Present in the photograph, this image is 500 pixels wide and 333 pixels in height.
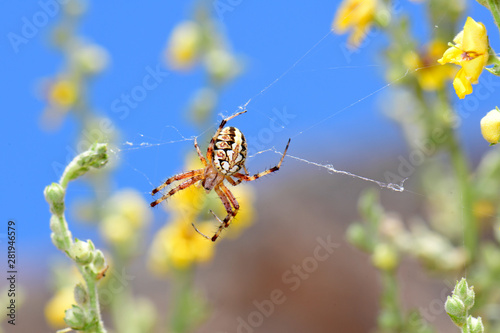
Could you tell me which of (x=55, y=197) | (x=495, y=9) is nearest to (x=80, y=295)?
(x=55, y=197)

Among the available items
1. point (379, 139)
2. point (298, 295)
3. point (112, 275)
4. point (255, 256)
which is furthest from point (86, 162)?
point (379, 139)

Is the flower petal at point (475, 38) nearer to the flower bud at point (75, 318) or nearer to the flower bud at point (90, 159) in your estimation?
the flower bud at point (90, 159)

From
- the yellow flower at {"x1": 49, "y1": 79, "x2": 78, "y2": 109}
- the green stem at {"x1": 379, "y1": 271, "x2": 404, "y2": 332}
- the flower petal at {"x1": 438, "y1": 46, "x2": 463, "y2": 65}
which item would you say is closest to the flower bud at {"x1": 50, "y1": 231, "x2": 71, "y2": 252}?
the flower petal at {"x1": 438, "y1": 46, "x2": 463, "y2": 65}

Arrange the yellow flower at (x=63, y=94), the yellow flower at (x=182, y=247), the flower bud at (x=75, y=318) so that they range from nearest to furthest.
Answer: the flower bud at (x=75, y=318) < the yellow flower at (x=182, y=247) < the yellow flower at (x=63, y=94)

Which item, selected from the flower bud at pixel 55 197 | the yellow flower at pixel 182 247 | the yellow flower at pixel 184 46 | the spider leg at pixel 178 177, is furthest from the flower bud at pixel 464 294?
the yellow flower at pixel 184 46

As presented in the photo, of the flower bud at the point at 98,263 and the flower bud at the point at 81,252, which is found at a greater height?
the flower bud at the point at 81,252

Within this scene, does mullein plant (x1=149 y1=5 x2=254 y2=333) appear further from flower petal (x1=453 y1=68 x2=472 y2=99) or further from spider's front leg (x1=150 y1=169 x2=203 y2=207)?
flower petal (x1=453 y1=68 x2=472 y2=99)

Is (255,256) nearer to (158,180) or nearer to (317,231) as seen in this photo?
(317,231)

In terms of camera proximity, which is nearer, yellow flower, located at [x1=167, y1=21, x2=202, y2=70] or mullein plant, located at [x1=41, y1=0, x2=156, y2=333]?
mullein plant, located at [x1=41, y1=0, x2=156, y2=333]

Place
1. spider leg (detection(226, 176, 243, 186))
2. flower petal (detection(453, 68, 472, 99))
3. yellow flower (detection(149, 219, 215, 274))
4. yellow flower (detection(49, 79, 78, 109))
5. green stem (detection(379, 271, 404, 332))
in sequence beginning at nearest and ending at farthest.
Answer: flower petal (detection(453, 68, 472, 99))
green stem (detection(379, 271, 404, 332))
spider leg (detection(226, 176, 243, 186))
yellow flower (detection(149, 219, 215, 274))
yellow flower (detection(49, 79, 78, 109))
